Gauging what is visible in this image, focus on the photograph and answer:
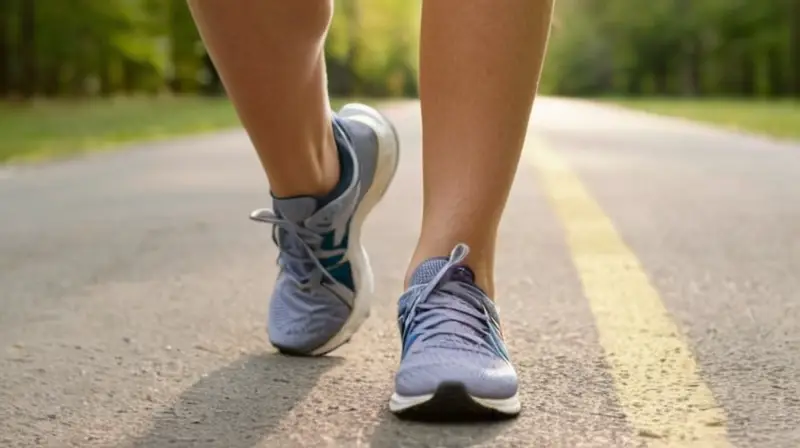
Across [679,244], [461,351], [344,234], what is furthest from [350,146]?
[679,244]

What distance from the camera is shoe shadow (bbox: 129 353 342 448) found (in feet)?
4.92

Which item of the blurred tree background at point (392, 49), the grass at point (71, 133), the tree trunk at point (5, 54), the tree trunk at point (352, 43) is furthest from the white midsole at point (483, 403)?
the tree trunk at point (352, 43)

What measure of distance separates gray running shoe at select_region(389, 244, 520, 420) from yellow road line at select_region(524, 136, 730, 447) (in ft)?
0.60

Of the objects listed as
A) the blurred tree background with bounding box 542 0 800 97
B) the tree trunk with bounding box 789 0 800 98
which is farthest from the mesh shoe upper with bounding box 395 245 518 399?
the tree trunk with bounding box 789 0 800 98

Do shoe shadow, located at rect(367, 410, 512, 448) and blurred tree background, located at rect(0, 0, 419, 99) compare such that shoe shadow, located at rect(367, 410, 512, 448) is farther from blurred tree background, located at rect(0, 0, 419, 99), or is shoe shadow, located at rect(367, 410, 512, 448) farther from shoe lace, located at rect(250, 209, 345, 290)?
blurred tree background, located at rect(0, 0, 419, 99)

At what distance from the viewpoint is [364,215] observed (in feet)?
6.97

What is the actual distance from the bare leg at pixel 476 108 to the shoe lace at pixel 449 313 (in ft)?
0.15

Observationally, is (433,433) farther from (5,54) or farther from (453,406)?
(5,54)

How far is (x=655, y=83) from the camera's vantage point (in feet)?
189

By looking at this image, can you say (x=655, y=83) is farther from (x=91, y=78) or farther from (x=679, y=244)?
(x=679, y=244)

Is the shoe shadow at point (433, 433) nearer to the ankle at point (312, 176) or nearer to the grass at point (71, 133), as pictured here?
the ankle at point (312, 176)

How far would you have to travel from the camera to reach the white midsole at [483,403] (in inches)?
60.6

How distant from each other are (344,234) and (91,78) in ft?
133

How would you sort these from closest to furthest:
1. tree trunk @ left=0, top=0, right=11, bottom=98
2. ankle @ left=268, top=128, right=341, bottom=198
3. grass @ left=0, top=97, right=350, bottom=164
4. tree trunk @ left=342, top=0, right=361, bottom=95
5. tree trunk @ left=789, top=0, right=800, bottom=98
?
ankle @ left=268, top=128, right=341, bottom=198, grass @ left=0, top=97, right=350, bottom=164, tree trunk @ left=0, top=0, right=11, bottom=98, tree trunk @ left=789, top=0, right=800, bottom=98, tree trunk @ left=342, top=0, right=361, bottom=95
